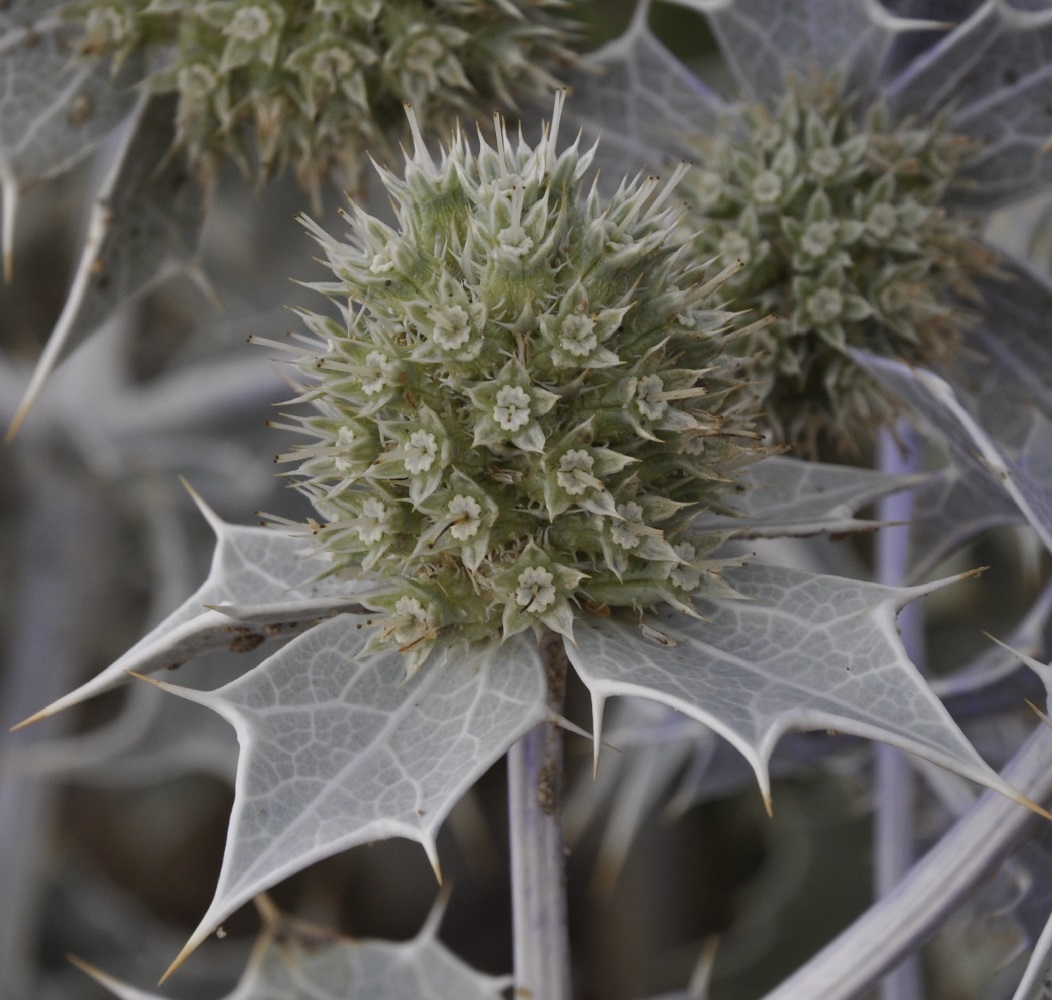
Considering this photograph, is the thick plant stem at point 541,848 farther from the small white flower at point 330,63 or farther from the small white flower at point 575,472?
the small white flower at point 330,63

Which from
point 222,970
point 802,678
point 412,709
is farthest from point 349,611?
point 222,970

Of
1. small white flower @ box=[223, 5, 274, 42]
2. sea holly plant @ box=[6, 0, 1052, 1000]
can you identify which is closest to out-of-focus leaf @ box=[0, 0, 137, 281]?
sea holly plant @ box=[6, 0, 1052, 1000]

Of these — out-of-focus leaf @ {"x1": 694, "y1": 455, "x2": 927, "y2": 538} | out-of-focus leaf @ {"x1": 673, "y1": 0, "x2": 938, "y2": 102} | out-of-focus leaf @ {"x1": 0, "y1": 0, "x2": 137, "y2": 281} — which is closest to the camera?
out-of-focus leaf @ {"x1": 694, "y1": 455, "x2": 927, "y2": 538}

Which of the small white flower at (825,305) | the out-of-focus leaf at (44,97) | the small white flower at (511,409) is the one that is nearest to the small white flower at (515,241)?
the small white flower at (511,409)

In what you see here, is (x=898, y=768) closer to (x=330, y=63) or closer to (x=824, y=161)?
(x=824, y=161)

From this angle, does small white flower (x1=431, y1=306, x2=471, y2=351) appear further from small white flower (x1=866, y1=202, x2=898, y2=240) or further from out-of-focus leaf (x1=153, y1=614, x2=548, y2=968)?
small white flower (x1=866, y1=202, x2=898, y2=240)

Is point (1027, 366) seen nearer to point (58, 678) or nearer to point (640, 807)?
point (640, 807)
